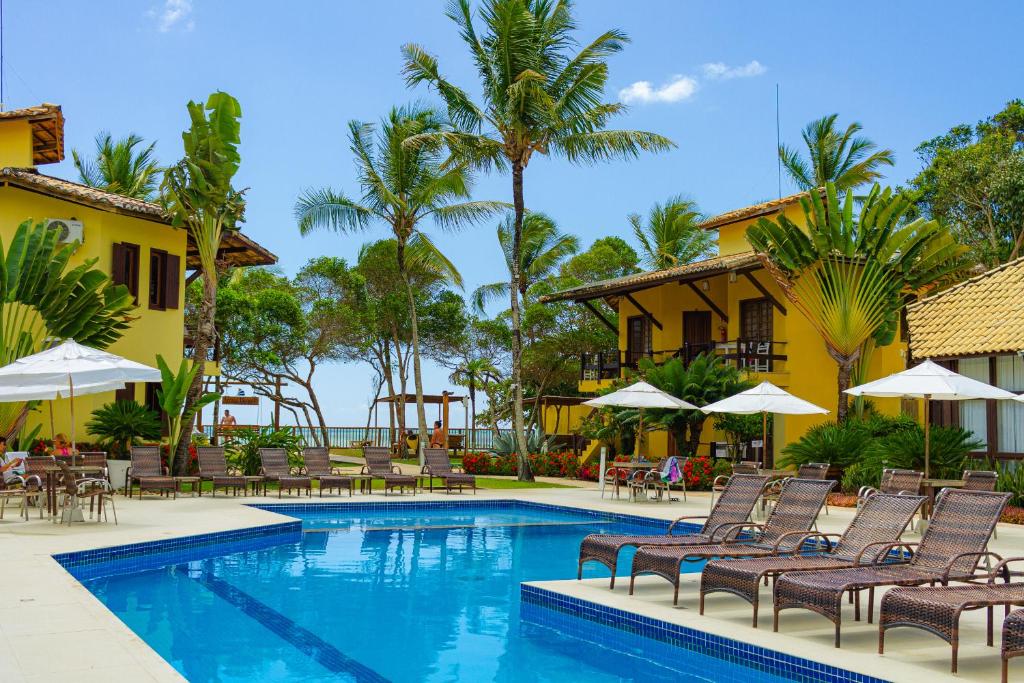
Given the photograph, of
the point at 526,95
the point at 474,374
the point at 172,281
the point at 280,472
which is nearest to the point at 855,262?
the point at 526,95

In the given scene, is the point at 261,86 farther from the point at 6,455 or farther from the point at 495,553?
the point at 495,553

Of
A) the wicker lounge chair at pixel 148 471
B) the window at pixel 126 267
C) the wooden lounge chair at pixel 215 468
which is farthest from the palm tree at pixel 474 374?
the wicker lounge chair at pixel 148 471

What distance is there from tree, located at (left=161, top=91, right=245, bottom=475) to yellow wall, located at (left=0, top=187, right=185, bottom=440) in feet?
9.29

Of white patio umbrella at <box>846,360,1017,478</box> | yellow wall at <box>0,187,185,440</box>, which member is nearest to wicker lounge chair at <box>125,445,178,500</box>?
yellow wall at <box>0,187,185,440</box>

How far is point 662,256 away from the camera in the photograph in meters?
38.5

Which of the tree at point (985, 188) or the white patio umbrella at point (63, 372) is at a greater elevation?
the tree at point (985, 188)

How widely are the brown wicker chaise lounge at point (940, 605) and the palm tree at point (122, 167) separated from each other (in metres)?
30.7

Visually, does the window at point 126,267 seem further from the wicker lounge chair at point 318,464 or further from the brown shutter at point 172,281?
the wicker lounge chair at point 318,464

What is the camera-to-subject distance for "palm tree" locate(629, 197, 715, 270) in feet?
126

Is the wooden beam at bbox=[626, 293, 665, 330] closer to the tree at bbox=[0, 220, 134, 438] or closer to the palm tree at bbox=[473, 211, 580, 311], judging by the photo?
the palm tree at bbox=[473, 211, 580, 311]

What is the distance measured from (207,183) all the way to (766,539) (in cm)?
1346

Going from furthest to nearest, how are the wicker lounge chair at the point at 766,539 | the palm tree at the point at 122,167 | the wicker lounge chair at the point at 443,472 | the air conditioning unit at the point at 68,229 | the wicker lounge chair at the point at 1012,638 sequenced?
the palm tree at the point at 122,167, the air conditioning unit at the point at 68,229, the wicker lounge chair at the point at 443,472, the wicker lounge chair at the point at 766,539, the wicker lounge chair at the point at 1012,638

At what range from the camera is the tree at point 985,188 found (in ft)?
102

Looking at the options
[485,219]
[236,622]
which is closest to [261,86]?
[485,219]
